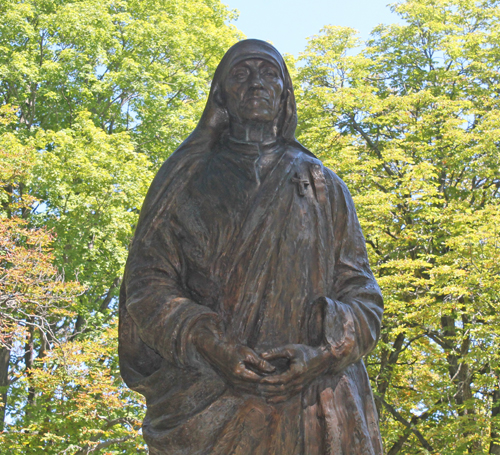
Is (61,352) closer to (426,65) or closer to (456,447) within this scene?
(456,447)

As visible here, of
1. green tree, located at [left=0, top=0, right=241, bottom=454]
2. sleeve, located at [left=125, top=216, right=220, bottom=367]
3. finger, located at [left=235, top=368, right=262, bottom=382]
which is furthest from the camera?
green tree, located at [left=0, top=0, right=241, bottom=454]

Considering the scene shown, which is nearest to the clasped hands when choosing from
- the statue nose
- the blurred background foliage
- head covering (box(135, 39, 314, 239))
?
head covering (box(135, 39, 314, 239))

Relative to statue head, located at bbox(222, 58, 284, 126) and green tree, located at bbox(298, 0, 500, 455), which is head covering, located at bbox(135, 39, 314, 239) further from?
green tree, located at bbox(298, 0, 500, 455)

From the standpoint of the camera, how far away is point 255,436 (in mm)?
2986

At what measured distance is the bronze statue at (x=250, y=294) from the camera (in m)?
3.00

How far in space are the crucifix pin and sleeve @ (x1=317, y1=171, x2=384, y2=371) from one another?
6.7 inches

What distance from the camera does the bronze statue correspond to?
300cm

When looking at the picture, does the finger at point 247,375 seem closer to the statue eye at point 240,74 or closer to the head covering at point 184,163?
the head covering at point 184,163

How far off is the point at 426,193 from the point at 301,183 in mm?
13141

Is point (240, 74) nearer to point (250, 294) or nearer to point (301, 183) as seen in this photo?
point (301, 183)

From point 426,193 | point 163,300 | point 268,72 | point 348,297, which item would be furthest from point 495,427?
point 163,300

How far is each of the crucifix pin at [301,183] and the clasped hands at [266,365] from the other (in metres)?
0.80

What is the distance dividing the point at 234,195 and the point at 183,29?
19.8 metres

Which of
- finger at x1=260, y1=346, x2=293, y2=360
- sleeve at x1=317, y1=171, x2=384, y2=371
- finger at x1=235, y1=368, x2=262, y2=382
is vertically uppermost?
sleeve at x1=317, y1=171, x2=384, y2=371
